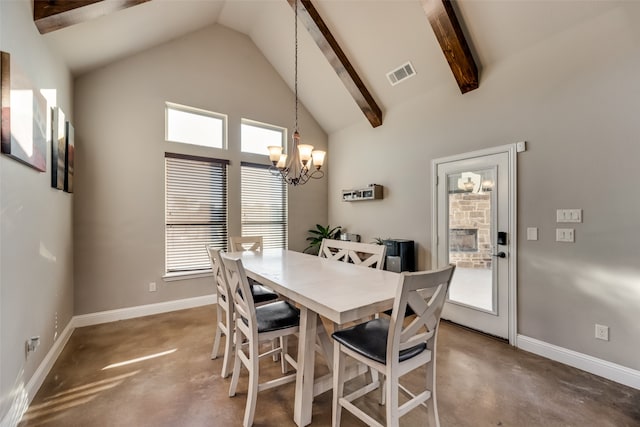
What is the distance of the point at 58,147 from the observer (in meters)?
2.51

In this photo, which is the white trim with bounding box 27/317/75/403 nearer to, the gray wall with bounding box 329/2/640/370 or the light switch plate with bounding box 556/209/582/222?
the gray wall with bounding box 329/2/640/370

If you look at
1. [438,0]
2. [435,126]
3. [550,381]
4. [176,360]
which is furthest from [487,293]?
[176,360]

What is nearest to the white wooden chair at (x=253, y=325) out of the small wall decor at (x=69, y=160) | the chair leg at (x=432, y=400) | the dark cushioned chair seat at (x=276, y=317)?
the dark cushioned chair seat at (x=276, y=317)

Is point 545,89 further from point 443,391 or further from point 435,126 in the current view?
point 443,391

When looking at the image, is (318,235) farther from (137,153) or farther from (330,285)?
(330,285)

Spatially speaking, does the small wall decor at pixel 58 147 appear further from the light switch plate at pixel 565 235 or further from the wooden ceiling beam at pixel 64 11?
the light switch plate at pixel 565 235

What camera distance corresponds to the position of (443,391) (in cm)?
206

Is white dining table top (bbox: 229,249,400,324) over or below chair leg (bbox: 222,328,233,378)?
over

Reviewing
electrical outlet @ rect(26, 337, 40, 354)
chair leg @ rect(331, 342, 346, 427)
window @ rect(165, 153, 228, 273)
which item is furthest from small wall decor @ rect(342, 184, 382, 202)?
electrical outlet @ rect(26, 337, 40, 354)

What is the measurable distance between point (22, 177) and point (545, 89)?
14.1 feet

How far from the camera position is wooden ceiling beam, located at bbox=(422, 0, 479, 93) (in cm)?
267

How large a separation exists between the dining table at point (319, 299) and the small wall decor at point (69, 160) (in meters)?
2.22

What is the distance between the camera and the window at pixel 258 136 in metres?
4.54

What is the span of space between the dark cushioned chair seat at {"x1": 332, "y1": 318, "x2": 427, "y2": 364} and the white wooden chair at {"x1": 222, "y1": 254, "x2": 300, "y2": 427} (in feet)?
1.52
